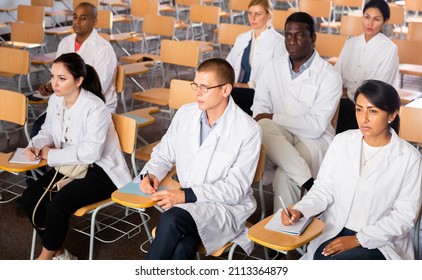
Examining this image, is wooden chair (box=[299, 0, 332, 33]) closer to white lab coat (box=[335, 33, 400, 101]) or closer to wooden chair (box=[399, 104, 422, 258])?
white lab coat (box=[335, 33, 400, 101])

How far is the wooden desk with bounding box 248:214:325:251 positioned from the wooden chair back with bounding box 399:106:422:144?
136cm

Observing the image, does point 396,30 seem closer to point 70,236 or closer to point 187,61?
point 187,61

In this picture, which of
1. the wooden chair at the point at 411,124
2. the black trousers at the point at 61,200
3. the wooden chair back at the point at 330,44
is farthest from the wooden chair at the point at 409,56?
the black trousers at the point at 61,200

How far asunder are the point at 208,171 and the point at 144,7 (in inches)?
237

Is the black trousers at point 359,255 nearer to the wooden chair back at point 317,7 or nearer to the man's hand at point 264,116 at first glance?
the man's hand at point 264,116

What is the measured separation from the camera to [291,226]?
2477 mm

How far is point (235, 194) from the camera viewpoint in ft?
9.27

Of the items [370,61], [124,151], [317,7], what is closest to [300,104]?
[370,61]

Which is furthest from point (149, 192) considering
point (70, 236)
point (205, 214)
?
point (70, 236)

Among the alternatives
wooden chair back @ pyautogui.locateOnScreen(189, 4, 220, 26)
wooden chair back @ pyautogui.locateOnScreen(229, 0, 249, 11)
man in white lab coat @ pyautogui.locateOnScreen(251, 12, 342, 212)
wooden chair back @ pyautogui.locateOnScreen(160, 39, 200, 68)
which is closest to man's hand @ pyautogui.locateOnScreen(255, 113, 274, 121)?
man in white lab coat @ pyautogui.locateOnScreen(251, 12, 342, 212)

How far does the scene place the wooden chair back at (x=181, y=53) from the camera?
18.2 ft

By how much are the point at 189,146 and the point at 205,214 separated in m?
0.42

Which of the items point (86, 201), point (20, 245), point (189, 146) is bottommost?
point (20, 245)

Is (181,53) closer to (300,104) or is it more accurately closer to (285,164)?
(300,104)
